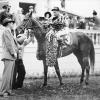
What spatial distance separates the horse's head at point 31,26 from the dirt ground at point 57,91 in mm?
1655

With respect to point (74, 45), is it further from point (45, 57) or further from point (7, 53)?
point (7, 53)

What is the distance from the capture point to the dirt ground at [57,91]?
11.6 meters

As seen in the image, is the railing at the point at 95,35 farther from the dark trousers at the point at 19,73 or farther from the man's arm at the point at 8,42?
the man's arm at the point at 8,42

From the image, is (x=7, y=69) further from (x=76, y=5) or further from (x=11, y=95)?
(x=76, y=5)

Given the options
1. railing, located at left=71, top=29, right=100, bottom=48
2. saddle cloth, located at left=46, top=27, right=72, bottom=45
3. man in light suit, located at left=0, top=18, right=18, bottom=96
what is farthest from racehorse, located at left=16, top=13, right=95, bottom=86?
railing, located at left=71, top=29, right=100, bottom=48

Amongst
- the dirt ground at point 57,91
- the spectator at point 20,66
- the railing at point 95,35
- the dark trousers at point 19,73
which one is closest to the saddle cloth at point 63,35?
the spectator at point 20,66

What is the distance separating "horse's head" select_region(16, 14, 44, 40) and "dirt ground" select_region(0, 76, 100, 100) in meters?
1.65

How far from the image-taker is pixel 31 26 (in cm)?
1348

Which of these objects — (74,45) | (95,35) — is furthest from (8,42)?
(95,35)

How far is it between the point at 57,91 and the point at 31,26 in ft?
7.05

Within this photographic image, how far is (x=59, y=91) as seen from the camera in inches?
511

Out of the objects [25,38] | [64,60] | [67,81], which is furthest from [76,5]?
[25,38]

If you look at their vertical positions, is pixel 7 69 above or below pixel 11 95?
above

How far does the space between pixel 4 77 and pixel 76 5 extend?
13975 mm
